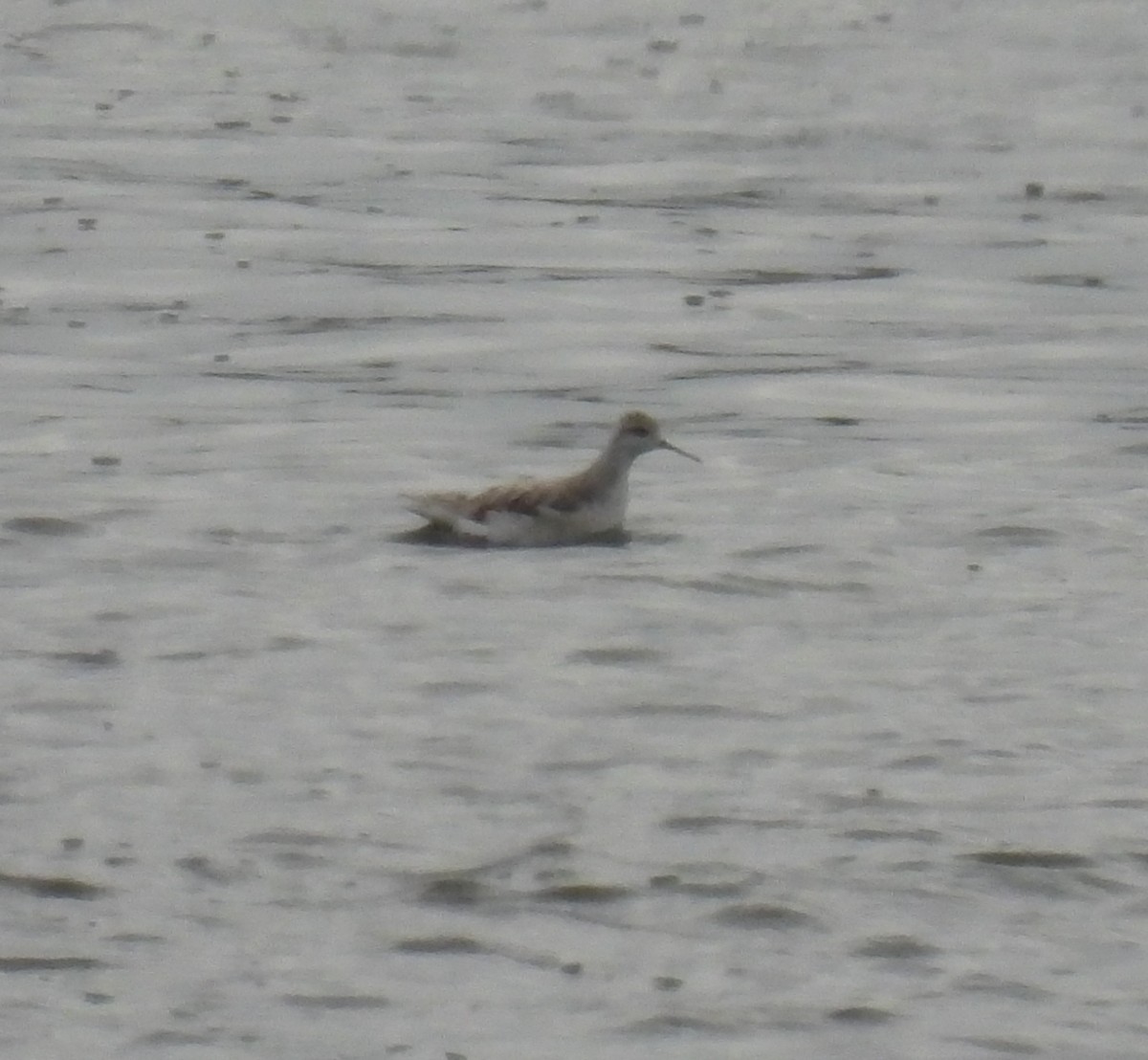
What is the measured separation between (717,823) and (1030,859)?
0.91 meters

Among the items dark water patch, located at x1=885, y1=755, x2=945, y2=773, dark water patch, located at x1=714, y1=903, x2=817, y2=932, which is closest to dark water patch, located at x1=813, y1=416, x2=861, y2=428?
dark water patch, located at x1=885, y1=755, x2=945, y2=773

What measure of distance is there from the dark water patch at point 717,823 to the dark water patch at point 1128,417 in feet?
21.8

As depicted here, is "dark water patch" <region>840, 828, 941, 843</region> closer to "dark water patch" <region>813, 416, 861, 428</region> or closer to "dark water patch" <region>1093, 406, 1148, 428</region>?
"dark water patch" <region>813, 416, 861, 428</region>

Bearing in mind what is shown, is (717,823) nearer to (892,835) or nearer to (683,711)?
(892,835)

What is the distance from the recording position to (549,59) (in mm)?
29859

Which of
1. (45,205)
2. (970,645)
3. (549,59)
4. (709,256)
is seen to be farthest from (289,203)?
(970,645)

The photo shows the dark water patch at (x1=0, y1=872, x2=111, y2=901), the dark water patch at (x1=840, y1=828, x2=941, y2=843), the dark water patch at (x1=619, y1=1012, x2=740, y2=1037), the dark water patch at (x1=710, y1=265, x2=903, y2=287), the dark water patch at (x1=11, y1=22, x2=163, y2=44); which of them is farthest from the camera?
the dark water patch at (x1=11, y1=22, x2=163, y2=44)

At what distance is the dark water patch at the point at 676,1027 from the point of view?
8.78m

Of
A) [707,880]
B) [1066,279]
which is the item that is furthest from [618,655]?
[1066,279]

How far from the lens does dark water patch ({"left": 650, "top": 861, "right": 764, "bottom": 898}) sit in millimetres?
9734

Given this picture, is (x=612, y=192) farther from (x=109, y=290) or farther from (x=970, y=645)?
(x=970, y=645)

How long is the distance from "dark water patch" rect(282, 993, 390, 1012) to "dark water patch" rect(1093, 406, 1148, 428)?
330 inches

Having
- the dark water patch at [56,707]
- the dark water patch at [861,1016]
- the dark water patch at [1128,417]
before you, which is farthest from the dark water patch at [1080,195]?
the dark water patch at [861,1016]

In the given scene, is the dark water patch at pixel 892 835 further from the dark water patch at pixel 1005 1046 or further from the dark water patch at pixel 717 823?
the dark water patch at pixel 1005 1046
